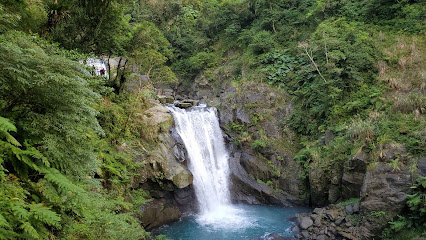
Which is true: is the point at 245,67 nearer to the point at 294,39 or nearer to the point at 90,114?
the point at 294,39

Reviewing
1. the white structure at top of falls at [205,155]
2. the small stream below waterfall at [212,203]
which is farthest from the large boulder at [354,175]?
the white structure at top of falls at [205,155]

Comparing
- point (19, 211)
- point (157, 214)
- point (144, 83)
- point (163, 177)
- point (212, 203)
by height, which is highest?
point (144, 83)

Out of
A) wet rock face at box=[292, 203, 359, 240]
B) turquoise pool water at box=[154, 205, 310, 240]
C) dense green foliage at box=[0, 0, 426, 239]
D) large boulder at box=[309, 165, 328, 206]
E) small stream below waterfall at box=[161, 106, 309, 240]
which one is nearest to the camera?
dense green foliage at box=[0, 0, 426, 239]

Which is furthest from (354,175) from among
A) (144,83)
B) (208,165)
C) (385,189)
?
(144,83)

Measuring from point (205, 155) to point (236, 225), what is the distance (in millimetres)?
4674

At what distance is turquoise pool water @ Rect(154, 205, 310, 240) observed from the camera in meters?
10.9

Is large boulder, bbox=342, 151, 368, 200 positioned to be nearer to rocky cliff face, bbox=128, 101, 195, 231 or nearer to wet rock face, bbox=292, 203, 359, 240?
wet rock face, bbox=292, 203, 359, 240

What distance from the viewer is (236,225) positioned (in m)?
11.8

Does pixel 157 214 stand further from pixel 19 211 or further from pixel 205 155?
pixel 19 211

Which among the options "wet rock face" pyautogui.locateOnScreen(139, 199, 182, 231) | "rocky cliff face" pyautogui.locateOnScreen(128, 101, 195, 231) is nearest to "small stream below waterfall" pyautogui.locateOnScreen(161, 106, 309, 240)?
"wet rock face" pyautogui.locateOnScreen(139, 199, 182, 231)

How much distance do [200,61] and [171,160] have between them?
1326cm


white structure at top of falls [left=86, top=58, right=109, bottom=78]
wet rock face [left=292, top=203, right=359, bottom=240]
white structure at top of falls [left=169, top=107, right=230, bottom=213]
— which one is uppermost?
white structure at top of falls [left=86, top=58, right=109, bottom=78]

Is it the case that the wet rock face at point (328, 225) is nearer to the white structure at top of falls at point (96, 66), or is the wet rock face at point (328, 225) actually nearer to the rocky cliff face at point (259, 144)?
the rocky cliff face at point (259, 144)

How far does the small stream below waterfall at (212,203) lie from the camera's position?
11.2 meters
